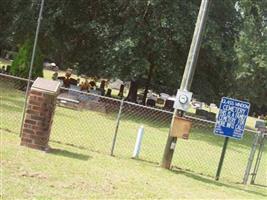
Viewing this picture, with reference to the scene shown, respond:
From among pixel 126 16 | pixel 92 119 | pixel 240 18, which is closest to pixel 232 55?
pixel 240 18

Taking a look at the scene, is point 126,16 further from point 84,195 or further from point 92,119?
point 84,195

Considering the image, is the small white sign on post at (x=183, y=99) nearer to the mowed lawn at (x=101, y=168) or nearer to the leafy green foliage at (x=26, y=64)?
the mowed lawn at (x=101, y=168)

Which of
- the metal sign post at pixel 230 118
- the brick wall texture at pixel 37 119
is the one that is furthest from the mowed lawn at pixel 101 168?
the metal sign post at pixel 230 118

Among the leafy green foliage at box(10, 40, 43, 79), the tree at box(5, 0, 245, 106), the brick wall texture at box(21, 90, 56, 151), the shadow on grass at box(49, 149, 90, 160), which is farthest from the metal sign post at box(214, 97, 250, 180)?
the leafy green foliage at box(10, 40, 43, 79)

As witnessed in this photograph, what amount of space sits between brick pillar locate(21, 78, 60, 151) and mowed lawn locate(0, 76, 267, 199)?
0.28m

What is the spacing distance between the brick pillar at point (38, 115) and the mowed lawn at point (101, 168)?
0.93 feet

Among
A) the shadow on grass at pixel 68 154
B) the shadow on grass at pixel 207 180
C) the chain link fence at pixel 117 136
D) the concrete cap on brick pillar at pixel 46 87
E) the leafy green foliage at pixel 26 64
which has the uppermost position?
the concrete cap on brick pillar at pixel 46 87

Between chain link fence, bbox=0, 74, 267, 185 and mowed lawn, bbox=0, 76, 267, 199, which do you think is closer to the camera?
mowed lawn, bbox=0, 76, 267, 199

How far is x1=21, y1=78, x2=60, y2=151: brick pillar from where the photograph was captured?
34.0ft

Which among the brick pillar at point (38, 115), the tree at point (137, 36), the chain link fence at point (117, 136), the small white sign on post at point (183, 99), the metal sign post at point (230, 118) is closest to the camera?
the brick pillar at point (38, 115)

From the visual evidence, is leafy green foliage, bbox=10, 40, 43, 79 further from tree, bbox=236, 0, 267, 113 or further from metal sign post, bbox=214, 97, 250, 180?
metal sign post, bbox=214, 97, 250, 180

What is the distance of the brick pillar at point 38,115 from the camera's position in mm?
10367

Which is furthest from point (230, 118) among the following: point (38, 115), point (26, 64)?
point (26, 64)

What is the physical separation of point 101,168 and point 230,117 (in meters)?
3.64
